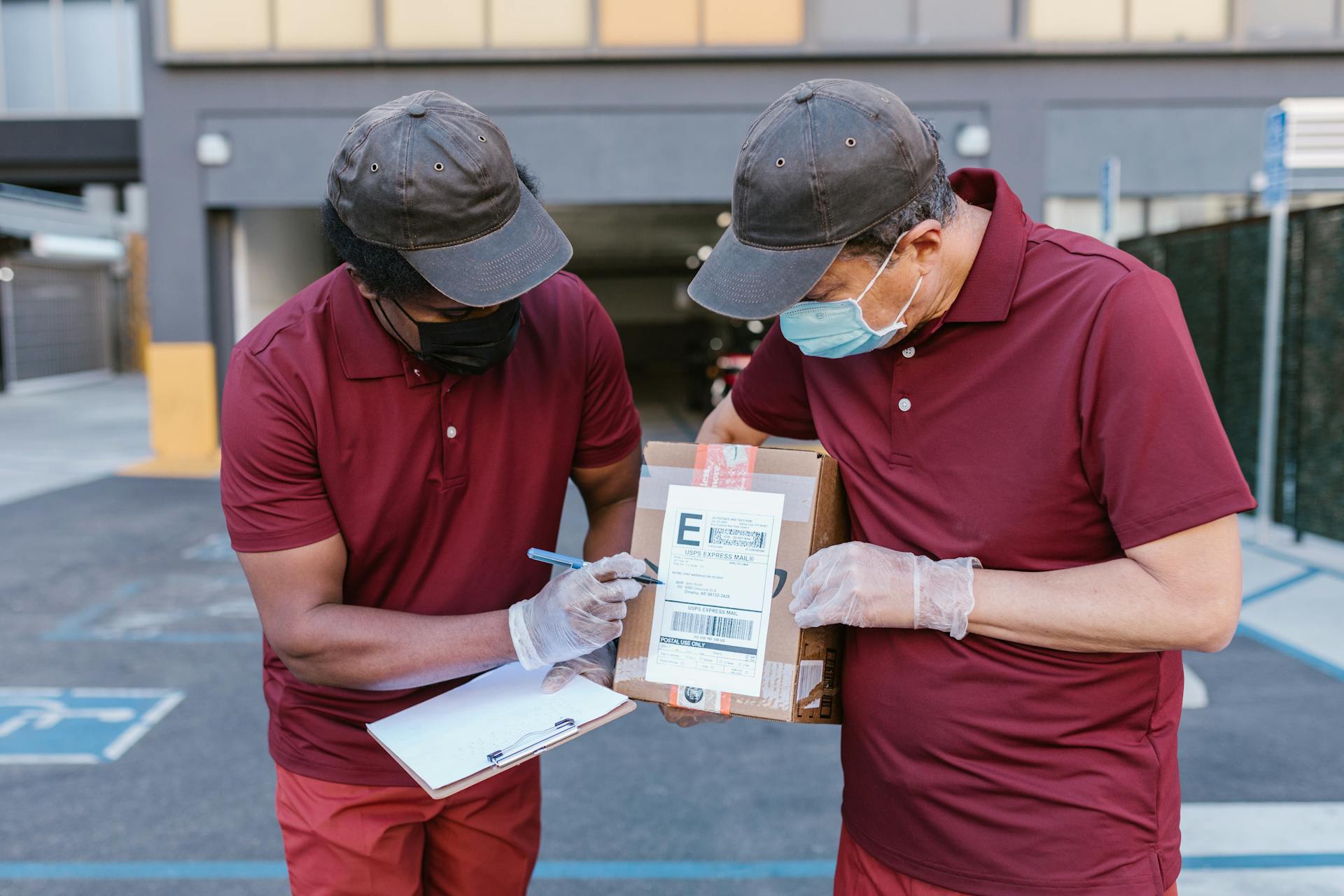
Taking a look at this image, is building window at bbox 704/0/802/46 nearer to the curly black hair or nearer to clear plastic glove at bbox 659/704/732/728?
the curly black hair

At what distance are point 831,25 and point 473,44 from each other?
404cm

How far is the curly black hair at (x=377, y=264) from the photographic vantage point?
1.78m

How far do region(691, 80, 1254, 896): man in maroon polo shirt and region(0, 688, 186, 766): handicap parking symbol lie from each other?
3730 mm

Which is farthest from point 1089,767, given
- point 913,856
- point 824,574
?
point 824,574

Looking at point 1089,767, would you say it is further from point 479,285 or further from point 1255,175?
point 1255,175

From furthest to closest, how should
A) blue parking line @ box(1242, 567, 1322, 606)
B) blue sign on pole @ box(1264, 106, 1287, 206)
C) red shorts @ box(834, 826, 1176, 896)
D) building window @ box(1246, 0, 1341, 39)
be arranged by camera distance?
building window @ box(1246, 0, 1341, 39), blue sign on pole @ box(1264, 106, 1287, 206), blue parking line @ box(1242, 567, 1322, 606), red shorts @ box(834, 826, 1176, 896)

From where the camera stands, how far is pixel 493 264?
1770 mm

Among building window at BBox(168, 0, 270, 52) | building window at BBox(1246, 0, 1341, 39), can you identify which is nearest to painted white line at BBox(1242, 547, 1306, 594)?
building window at BBox(1246, 0, 1341, 39)

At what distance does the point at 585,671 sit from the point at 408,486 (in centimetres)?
47

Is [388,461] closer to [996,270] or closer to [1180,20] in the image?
[996,270]

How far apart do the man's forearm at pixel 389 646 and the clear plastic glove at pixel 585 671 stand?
3.5 inches

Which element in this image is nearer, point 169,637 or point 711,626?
point 711,626

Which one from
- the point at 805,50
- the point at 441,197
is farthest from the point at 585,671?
the point at 805,50

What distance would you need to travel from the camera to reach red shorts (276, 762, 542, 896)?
6.57ft
